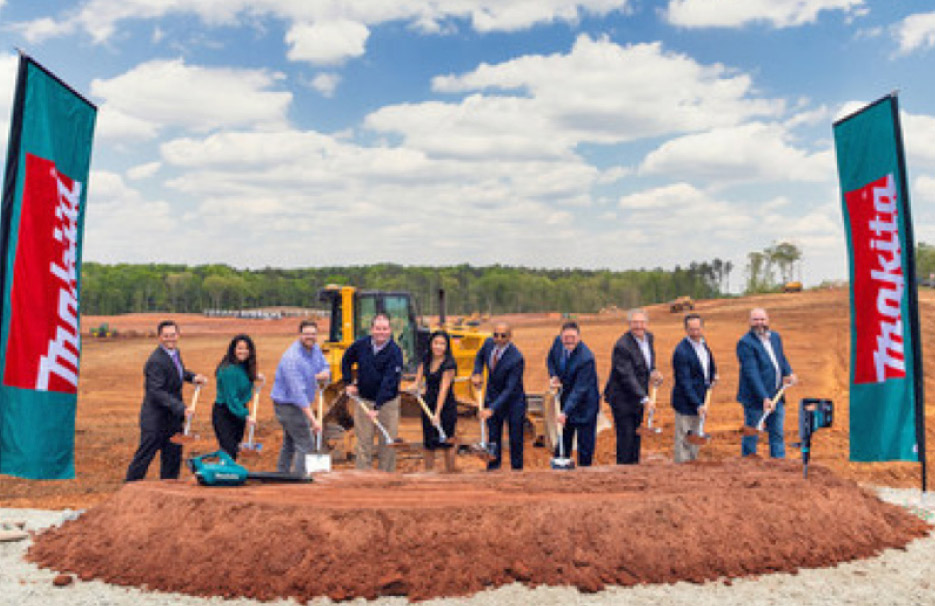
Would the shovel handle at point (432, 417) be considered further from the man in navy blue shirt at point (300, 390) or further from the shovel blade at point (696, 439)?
the shovel blade at point (696, 439)

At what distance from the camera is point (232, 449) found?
314 inches

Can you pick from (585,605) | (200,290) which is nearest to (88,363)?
(585,605)

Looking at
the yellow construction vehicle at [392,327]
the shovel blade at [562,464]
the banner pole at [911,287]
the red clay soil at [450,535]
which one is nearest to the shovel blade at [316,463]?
the red clay soil at [450,535]

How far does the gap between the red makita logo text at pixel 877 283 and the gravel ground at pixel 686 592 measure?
8.38 ft

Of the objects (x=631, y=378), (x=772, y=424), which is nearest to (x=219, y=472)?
(x=631, y=378)

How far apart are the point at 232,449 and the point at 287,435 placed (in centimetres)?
57

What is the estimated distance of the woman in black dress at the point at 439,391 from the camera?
26.8 ft

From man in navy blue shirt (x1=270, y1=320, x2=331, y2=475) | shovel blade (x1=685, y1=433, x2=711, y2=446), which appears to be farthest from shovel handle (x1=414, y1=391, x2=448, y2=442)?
shovel blade (x1=685, y1=433, x2=711, y2=446)

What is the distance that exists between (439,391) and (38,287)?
394 centimetres

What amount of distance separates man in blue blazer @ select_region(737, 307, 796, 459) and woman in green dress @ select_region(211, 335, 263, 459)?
508 cm

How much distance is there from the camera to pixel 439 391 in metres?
8.24

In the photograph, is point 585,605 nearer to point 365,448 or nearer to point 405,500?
point 405,500

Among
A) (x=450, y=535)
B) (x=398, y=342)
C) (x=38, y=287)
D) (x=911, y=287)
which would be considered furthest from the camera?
(x=398, y=342)

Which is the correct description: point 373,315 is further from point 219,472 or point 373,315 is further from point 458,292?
point 458,292
